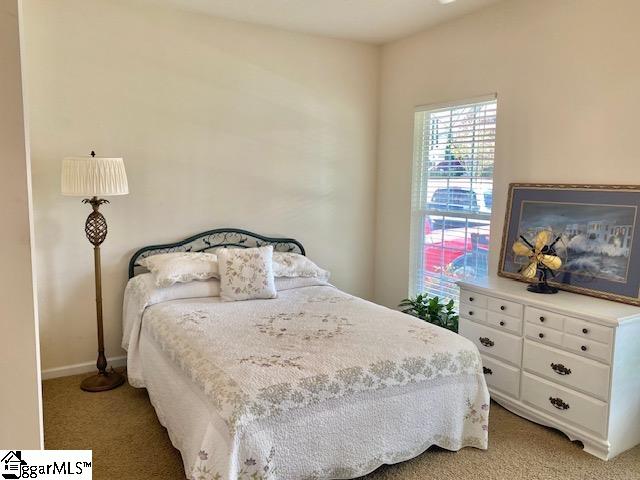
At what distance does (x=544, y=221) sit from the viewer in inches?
128

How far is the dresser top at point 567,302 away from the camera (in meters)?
2.57

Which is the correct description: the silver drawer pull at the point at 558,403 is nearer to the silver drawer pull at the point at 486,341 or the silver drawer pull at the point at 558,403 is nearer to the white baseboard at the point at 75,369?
the silver drawer pull at the point at 486,341

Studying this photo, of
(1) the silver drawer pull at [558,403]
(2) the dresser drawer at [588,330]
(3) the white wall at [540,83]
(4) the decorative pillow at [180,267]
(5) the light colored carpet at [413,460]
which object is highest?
(3) the white wall at [540,83]

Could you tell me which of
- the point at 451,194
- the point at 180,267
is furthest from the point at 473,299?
the point at 180,267

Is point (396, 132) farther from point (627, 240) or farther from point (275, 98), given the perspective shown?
point (627, 240)

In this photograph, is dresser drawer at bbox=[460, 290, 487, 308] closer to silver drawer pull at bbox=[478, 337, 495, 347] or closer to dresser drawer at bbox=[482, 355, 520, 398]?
silver drawer pull at bbox=[478, 337, 495, 347]

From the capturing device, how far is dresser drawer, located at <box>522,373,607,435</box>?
2615 mm

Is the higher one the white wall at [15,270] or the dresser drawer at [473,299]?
the white wall at [15,270]

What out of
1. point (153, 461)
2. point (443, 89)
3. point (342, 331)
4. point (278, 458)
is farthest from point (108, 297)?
point (443, 89)

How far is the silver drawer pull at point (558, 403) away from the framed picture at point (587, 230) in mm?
638

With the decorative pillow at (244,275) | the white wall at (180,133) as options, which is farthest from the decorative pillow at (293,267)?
the white wall at (180,133)

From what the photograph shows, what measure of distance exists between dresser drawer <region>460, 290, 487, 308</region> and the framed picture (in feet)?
1.15

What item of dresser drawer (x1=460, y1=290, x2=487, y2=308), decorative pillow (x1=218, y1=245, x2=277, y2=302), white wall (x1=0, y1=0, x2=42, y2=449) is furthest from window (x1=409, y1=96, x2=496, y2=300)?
white wall (x1=0, y1=0, x2=42, y2=449)

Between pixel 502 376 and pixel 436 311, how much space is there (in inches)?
34.0
